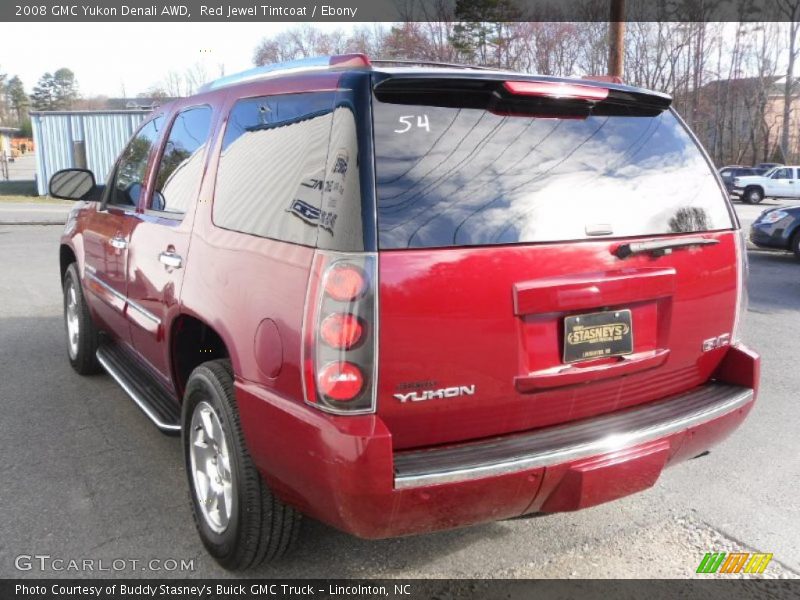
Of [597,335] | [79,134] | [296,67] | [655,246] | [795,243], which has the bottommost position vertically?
[795,243]

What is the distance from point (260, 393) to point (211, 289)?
0.58m

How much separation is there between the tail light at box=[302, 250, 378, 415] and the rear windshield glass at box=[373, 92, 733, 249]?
0.16m

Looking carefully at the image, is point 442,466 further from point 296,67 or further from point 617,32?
point 617,32

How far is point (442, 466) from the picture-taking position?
2258mm

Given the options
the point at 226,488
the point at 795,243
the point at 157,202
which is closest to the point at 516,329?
the point at 226,488

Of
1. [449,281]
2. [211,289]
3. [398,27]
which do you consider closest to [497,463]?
[449,281]

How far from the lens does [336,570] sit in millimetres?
2875

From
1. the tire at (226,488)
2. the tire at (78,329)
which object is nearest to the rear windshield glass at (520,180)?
the tire at (226,488)

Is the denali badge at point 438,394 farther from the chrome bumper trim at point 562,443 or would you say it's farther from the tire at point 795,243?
the tire at point 795,243

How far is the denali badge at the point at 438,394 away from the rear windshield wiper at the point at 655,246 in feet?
2.48

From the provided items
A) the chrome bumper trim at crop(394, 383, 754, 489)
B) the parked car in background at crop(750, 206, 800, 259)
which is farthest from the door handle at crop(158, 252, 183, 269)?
the parked car in background at crop(750, 206, 800, 259)

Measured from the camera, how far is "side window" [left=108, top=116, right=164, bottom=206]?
4.09 m

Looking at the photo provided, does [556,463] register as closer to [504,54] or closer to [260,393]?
[260,393]

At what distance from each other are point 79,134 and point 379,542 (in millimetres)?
28492
